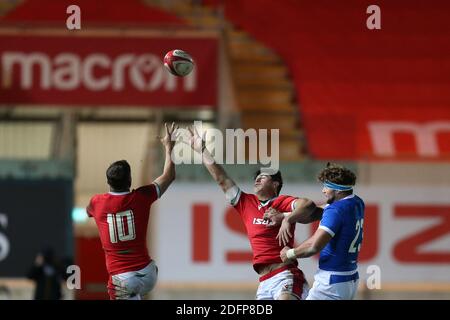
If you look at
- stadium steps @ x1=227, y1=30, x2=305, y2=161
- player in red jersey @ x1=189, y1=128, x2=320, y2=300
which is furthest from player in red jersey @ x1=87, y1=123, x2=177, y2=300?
stadium steps @ x1=227, y1=30, x2=305, y2=161

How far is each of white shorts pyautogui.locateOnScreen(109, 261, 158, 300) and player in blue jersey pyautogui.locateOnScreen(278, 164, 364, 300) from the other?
1.53m

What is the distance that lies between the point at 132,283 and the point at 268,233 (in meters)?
1.48

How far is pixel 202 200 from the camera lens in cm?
1784

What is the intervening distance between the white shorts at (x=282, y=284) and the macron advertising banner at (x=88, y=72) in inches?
307

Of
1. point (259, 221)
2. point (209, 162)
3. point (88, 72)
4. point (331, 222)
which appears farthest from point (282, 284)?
point (88, 72)

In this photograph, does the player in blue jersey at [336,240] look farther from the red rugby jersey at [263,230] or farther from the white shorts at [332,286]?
the red rugby jersey at [263,230]

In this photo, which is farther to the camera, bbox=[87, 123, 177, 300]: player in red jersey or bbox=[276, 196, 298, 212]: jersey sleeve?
bbox=[87, 123, 177, 300]: player in red jersey

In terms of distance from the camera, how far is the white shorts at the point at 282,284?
11.5 metres

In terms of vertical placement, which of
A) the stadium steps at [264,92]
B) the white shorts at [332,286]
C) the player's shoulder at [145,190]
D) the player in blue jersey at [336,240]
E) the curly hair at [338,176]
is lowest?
the white shorts at [332,286]

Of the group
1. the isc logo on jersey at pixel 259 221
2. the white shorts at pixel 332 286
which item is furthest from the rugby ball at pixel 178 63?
the white shorts at pixel 332 286

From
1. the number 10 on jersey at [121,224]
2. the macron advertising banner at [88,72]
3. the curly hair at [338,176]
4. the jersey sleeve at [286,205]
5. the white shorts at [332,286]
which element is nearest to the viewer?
the curly hair at [338,176]

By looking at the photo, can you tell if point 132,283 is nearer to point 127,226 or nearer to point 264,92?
point 127,226

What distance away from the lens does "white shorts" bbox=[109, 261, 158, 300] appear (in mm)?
11812

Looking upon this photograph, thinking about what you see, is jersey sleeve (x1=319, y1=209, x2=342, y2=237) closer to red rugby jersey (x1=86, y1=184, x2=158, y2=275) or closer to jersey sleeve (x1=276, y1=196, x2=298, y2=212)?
jersey sleeve (x1=276, y1=196, x2=298, y2=212)
